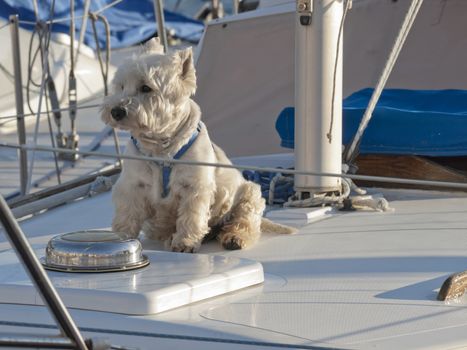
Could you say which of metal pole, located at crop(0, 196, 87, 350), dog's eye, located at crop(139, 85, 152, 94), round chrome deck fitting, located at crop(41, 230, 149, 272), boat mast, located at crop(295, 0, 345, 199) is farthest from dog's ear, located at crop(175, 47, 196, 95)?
metal pole, located at crop(0, 196, 87, 350)

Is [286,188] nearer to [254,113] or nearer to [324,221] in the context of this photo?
[324,221]

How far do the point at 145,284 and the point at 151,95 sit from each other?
2.42ft

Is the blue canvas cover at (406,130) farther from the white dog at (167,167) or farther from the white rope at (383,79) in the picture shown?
the white dog at (167,167)

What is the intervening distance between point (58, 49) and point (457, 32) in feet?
11.1

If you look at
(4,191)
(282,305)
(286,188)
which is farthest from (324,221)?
(4,191)

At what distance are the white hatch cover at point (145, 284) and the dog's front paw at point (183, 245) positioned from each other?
36 centimetres

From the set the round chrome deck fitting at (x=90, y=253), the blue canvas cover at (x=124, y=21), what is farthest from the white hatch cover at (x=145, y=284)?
the blue canvas cover at (x=124, y=21)

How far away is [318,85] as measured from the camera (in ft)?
10.8

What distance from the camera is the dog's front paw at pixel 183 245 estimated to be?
9.33 ft

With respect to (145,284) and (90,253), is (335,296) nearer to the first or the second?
(145,284)

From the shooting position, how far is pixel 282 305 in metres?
2.27

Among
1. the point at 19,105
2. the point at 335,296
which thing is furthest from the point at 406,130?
the point at 19,105

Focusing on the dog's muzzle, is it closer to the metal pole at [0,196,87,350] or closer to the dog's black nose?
the dog's black nose

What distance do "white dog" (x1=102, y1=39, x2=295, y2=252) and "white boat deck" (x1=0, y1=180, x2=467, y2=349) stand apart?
0.08 m
